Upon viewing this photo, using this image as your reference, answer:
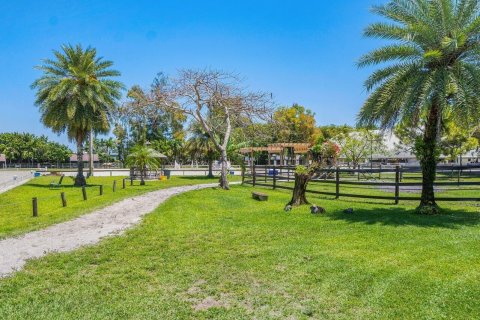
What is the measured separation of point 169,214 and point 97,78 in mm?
21892

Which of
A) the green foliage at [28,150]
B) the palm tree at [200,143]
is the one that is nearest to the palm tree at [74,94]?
the palm tree at [200,143]

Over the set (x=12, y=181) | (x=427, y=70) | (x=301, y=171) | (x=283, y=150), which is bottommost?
(x=12, y=181)

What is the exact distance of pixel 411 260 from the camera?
20.8 ft

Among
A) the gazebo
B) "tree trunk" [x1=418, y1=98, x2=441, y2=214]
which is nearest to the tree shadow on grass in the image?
"tree trunk" [x1=418, y1=98, x2=441, y2=214]

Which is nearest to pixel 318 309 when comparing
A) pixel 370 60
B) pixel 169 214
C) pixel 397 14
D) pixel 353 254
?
pixel 353 254

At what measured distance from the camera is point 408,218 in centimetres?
1047

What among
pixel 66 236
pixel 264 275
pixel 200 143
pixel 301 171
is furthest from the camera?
pixel 200 143

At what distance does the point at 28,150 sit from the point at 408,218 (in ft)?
337

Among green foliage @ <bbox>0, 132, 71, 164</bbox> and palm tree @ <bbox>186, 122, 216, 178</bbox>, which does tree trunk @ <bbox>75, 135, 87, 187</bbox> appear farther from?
green foliage @ <bbox>0, 132, 71, 164</bbox>

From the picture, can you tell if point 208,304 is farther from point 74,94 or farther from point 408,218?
point 74,94

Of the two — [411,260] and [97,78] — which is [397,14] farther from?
[97,78]

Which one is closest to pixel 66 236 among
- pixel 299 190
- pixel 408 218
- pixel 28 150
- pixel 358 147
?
pixel 299 190

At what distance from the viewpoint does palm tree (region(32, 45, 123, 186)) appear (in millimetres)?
28188

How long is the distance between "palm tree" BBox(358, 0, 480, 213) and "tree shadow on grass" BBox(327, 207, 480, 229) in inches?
25.9
